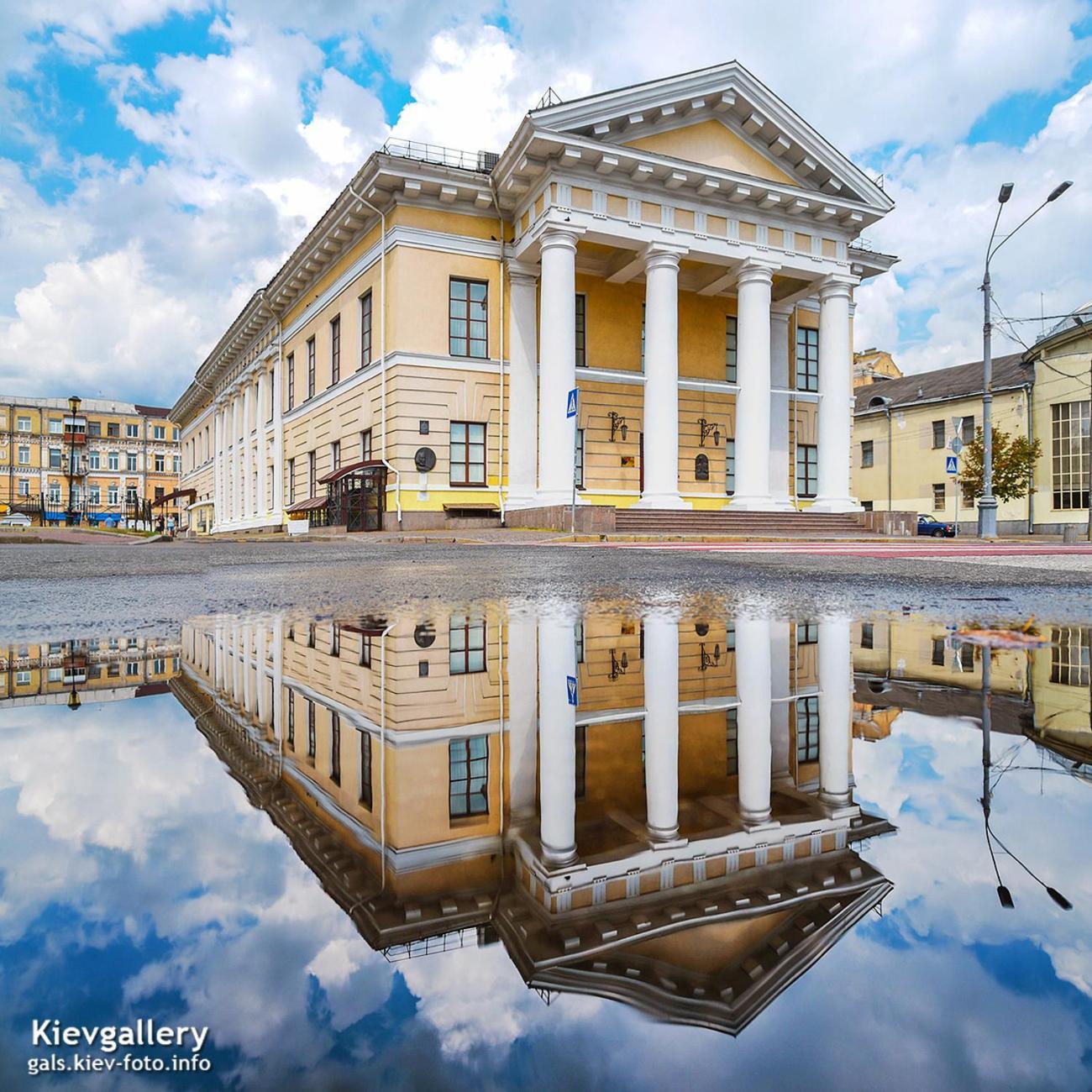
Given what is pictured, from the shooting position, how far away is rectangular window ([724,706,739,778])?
1.50 m

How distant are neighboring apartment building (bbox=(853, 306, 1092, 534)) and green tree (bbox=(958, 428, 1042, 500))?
4.73ft

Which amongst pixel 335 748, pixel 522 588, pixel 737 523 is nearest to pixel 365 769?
pixel 335 748

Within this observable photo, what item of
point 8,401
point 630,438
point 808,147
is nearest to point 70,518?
point 8,401

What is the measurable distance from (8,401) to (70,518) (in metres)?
14.5

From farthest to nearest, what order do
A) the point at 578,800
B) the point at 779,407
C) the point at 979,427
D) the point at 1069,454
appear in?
the point at 979,427 → the point at 1069,454 → the point at 779,407 → the point at 578,800

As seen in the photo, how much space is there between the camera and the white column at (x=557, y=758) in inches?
47.0

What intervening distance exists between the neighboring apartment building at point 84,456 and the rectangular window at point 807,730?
79.7 metres

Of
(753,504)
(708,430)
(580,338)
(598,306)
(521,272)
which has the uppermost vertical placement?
(521,272)

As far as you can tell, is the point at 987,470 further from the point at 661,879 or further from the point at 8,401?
the point at 8,401

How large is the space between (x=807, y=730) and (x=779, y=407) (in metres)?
25.5

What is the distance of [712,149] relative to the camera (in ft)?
72.7

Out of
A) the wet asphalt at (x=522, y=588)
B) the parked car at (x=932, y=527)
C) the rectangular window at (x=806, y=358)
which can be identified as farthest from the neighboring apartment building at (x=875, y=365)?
the wet asphalt at (x=522, y=588)

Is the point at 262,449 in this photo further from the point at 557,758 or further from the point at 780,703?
the point at 557,758

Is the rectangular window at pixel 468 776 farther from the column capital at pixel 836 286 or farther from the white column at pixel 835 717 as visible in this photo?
the column capital at pixel 836 286
